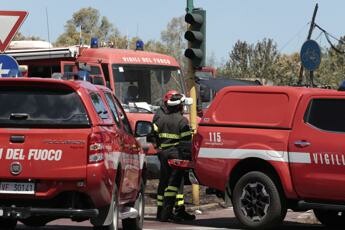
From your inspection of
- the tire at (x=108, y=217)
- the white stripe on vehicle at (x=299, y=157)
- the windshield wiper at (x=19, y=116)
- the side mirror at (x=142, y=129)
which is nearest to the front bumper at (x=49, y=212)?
the tire at (x=108, y=217)

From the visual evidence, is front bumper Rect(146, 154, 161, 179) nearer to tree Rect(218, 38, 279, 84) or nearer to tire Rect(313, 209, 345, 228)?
tire Rect(313, 209, 345, 228)

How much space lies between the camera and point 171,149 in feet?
42.8

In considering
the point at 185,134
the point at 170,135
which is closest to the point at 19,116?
the point at 170,135

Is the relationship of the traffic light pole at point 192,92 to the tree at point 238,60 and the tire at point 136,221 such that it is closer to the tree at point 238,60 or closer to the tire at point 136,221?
the tire at point 136,221

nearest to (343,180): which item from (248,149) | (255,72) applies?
(248,149)

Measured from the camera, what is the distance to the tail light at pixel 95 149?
828 cm

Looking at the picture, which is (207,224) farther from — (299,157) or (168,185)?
(299,157)

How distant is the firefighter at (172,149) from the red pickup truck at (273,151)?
953mm

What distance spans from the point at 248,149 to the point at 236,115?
61cm

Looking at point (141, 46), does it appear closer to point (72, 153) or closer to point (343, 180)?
point (343, 180)

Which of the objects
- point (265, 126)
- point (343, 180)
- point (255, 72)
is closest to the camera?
point (343, 180)

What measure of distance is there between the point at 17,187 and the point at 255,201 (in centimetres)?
419

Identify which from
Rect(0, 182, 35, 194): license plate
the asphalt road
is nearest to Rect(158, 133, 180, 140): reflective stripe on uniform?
the asphalt road

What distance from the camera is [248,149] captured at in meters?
11.5
